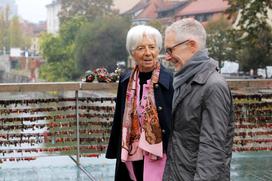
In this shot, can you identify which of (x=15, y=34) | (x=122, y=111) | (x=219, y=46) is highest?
(x=15, y=34)

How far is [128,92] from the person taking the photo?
3.14 meters

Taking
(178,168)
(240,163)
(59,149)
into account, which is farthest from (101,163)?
(178,168)

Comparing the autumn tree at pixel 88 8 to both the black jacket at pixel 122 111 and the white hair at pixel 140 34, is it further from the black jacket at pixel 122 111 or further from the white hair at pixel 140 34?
the white hair at pixel 140 34

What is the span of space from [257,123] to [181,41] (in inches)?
157

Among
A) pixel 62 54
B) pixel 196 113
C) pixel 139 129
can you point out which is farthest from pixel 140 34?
pixel 62 54

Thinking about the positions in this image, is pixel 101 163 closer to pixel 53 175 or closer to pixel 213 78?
pixel 53 175

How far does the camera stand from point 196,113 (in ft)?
7.77

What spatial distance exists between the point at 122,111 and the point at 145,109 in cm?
18

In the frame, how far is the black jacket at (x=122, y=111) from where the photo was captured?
302 cm

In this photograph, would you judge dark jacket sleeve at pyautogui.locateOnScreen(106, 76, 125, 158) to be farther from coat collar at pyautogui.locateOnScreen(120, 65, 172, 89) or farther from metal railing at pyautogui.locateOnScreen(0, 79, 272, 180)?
metal railing at pyautogui.locateOnScreen(0, 79, 272, 180)

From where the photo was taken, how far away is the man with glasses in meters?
2.31

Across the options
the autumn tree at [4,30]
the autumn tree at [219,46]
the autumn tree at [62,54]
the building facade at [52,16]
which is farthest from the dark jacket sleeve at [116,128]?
the building facade at [52,16]

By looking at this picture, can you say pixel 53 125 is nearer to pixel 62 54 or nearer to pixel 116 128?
pixel 116 128

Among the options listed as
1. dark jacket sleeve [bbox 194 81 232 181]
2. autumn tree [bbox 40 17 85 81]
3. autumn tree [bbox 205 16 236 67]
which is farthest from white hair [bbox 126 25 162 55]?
autumn tree [bbox 40 17 85 81]
